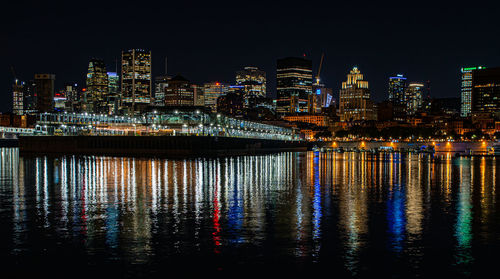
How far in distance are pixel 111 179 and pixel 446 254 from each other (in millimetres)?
40648

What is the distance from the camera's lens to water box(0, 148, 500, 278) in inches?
807

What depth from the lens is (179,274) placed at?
19469mm

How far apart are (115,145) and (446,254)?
13150 cm

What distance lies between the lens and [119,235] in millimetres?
25562

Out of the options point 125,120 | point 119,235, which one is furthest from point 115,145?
point 119,235

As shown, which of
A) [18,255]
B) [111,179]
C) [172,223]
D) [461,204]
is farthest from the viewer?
[111,179]

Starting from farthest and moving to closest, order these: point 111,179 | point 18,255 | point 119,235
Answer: point 111,179, point 119,235, point 18,255

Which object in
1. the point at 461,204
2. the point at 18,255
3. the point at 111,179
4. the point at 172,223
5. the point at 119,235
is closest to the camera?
the point at 18,255

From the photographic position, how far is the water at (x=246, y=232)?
67.3 feet

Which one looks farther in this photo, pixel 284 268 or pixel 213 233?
pixel 213 233

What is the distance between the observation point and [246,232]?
26.5 meters

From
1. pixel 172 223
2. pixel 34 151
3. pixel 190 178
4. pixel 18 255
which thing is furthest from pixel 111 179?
pixel 34 151

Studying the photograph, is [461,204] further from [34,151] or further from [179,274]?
[34,151]

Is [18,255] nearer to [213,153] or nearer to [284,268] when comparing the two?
[284,268]
